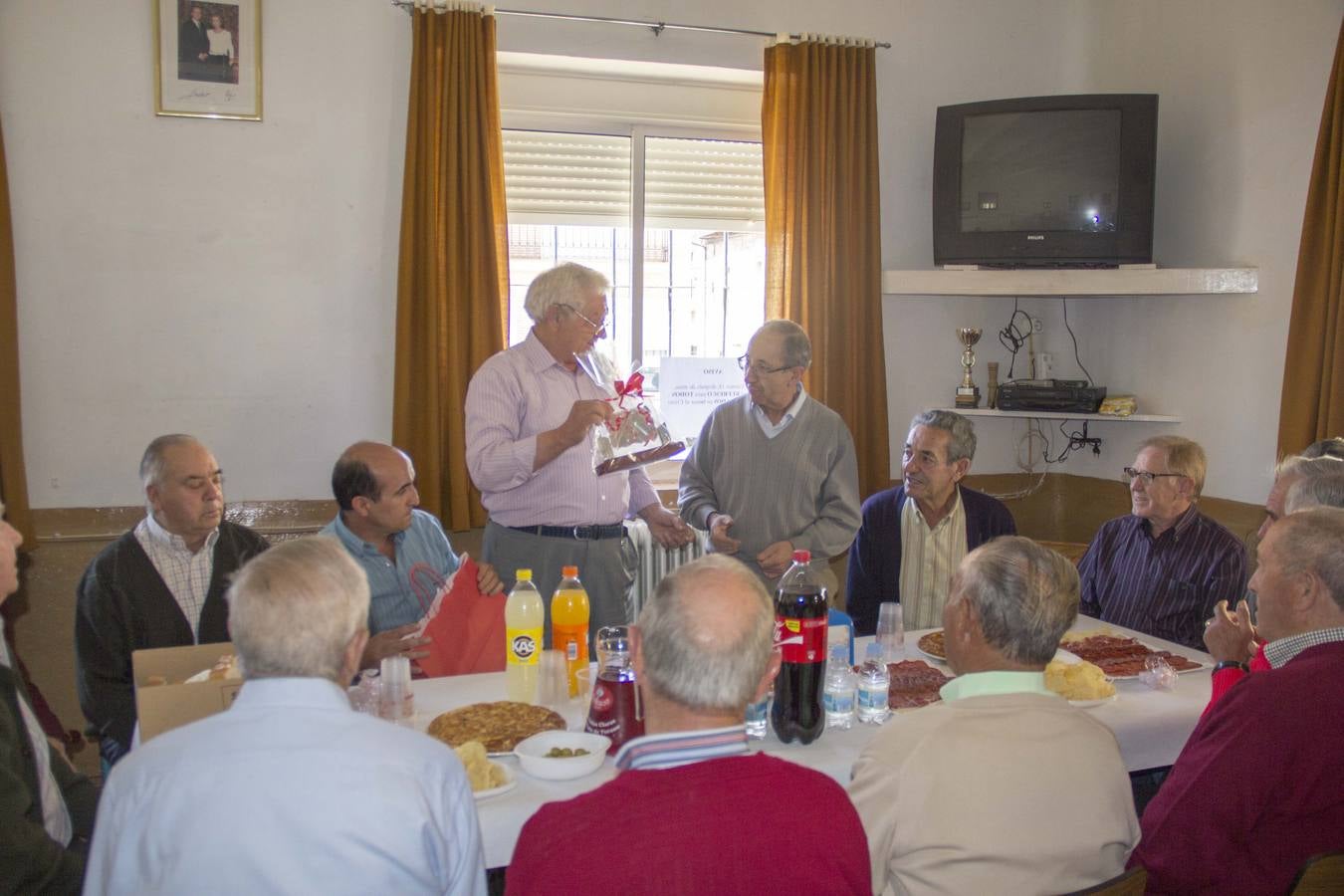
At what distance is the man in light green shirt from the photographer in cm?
144

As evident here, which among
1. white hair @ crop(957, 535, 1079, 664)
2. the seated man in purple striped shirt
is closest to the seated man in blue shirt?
white hair @ crop(957, 535, 1079, 664)

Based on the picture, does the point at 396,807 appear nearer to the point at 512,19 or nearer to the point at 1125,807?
the point at 1125,807

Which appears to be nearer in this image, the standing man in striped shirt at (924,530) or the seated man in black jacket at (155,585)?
the seated man in black jacket at (155,585)

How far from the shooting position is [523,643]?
7.43 feet

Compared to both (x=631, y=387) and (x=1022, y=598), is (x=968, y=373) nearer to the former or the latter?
(x=631, y=387)

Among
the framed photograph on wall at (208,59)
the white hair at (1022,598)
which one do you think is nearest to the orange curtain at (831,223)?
the framed photograph on wall at (208,59)

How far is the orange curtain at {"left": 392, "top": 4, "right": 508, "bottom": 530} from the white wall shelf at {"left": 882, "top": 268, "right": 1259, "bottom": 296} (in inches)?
72.5

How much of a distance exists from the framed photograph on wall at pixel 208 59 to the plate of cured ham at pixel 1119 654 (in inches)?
137

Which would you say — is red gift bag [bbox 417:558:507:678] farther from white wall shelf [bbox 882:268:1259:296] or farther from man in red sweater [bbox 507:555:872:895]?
white wall shelf [bbox 882:268:1259:296]

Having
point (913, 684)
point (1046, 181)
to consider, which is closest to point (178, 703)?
point (913, 684)

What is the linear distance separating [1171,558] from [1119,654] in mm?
549

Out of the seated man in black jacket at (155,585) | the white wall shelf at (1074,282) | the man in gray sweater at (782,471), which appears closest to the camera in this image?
the seated man in black jacket at (155,585)

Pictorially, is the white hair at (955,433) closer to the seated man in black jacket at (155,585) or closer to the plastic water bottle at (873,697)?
the plastic water bottle at (873,697)

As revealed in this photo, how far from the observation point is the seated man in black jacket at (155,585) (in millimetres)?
2414
